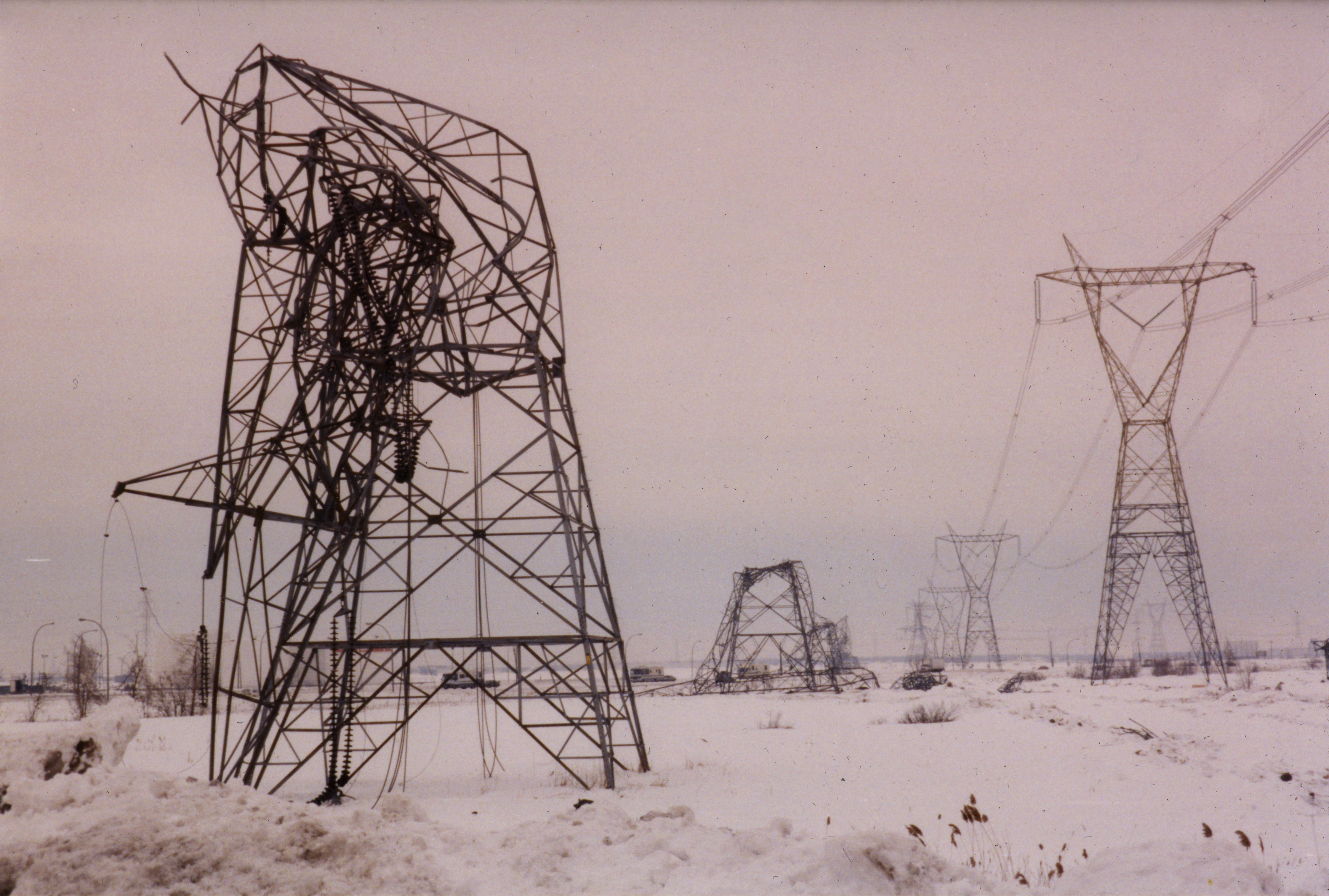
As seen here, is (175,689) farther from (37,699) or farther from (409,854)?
(409,854)

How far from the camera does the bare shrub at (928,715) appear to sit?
2705 centimetres

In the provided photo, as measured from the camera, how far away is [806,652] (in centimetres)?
4747

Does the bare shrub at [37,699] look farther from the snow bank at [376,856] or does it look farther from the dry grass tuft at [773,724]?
the snow bank at [376,856]

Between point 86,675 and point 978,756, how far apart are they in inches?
1546

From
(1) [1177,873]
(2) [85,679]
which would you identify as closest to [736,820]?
(1) [1177,873]

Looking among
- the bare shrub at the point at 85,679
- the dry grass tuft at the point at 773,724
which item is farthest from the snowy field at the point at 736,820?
the bare shrub at the point at 85,679

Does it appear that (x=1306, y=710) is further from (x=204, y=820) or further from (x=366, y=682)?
(x=204, y=820)

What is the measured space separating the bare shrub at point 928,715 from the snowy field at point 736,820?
11.9ft

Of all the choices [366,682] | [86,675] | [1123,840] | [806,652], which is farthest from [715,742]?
[86,675]

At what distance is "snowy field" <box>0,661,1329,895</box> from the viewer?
873 centimetres

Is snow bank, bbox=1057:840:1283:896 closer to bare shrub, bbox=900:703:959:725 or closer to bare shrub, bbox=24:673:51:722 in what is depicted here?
bare shrub, bbox=900:703:959:725

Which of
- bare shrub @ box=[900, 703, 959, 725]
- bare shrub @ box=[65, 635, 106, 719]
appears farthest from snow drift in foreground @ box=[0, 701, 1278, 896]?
bare shrub @ box=[65, 635, 106, 719]

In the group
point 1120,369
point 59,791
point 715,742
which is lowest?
point 715,742

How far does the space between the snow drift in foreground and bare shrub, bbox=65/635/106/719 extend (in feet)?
87.0
